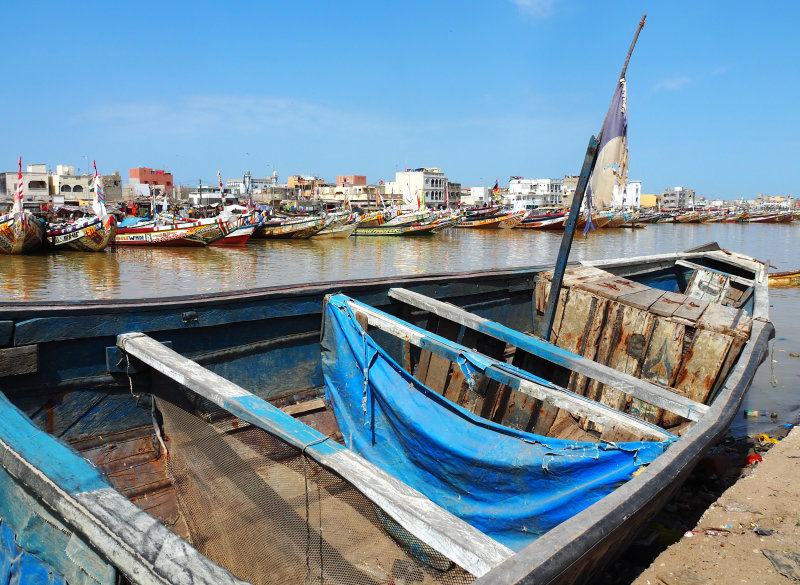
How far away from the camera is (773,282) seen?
16.8 meters

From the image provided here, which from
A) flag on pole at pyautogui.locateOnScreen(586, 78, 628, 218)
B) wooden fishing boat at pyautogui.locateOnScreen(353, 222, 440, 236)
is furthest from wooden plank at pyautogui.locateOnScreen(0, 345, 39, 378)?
wooden fishing boat at pyautogui.locateOnScreen(353, 222, 440, 236)

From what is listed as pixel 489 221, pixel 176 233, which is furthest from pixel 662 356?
pixel 489 221

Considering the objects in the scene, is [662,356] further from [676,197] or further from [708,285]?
[676,197]

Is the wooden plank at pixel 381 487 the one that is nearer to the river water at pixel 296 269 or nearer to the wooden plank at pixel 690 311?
the wooden plank at pixel 690 311

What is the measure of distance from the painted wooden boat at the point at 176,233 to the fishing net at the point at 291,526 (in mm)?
30519

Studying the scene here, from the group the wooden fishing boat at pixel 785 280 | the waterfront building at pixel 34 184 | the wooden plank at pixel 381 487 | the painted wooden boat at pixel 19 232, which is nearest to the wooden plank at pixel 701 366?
the wooden plank at pixel 381 487

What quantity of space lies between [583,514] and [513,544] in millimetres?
1189

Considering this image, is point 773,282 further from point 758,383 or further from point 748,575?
point 748,575

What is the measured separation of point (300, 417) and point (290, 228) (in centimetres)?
3489

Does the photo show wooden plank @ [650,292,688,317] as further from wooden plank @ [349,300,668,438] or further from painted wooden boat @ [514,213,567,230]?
painted wooden boat @ [514,213,567,230]

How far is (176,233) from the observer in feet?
100

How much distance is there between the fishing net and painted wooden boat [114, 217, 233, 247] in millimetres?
30519

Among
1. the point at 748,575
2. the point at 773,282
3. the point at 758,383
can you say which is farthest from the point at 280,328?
the point at 773,282

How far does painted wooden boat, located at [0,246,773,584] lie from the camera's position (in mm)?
1655
